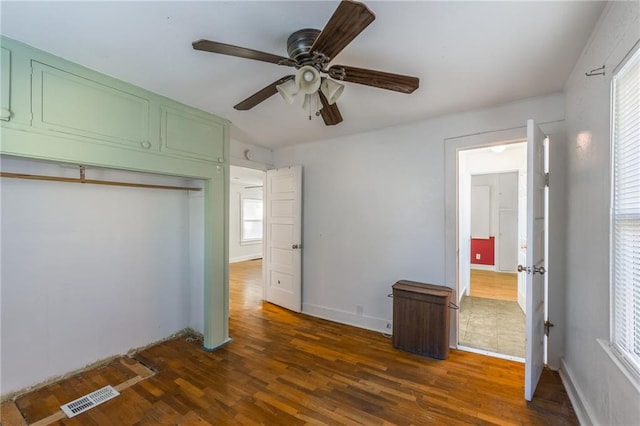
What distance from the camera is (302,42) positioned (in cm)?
156

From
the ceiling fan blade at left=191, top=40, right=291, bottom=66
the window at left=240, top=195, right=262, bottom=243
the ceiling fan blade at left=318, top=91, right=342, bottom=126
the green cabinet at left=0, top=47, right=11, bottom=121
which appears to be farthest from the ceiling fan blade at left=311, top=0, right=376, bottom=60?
the window at left=240, top=195, right=262, bottom=243

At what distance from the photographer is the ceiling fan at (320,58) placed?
117 centimetres

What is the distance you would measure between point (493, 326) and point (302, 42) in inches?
150

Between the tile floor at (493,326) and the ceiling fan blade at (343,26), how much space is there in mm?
→ 3150

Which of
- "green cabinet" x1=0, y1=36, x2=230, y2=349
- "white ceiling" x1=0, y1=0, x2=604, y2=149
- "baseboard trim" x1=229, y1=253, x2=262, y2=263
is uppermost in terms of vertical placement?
"white ceiling" x1=0, y1=0, x2=604, y2=149

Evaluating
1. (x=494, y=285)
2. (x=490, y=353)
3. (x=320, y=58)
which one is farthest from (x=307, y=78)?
(x=494, y=285)

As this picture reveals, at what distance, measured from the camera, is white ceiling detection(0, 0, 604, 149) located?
1411 mm

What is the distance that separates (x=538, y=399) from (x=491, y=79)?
A: 2.50 metres

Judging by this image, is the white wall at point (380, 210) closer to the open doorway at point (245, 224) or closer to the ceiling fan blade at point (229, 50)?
the ceiling fan blade at point (229, 50)

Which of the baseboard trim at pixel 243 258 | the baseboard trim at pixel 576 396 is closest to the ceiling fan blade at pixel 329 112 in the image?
the baseboard trim at pixel 576 396

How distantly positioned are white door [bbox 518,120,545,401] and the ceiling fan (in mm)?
1165

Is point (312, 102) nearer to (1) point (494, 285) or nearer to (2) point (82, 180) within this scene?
(2) point (82, 180)

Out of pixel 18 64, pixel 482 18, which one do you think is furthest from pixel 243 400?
pixel 482 18

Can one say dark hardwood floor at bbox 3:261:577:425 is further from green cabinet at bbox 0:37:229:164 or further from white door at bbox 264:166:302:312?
green cabinet at bbox 0:37:229:164
